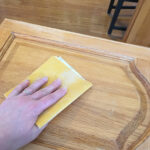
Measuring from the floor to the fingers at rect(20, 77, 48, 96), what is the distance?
1.11m

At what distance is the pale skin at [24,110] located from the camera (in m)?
0.31

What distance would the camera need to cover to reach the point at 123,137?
0.35 metres

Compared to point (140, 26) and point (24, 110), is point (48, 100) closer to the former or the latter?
point (24, 110)

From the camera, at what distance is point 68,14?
5.17ft

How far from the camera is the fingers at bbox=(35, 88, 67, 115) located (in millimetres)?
343

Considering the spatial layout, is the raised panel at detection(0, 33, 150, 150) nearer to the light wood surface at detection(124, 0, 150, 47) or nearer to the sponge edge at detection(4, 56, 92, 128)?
the sponge edge at detection(4, 56, 92, 128)

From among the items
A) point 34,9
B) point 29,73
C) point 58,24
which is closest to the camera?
point 29,73

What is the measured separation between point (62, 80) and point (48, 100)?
3.1 inches

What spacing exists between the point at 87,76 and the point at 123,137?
0.19 meters

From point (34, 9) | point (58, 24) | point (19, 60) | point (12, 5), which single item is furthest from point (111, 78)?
point (12, 5)

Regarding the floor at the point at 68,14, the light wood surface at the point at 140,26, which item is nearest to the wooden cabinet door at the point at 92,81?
the light wood surface at the point at 140,26

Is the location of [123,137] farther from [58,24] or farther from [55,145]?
[58,24]

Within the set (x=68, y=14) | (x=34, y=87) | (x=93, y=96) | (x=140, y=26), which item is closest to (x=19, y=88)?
(x=34, y=87)

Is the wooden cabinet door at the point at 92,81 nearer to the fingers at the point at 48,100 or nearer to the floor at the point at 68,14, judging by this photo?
the fingers at the point at 48,100
